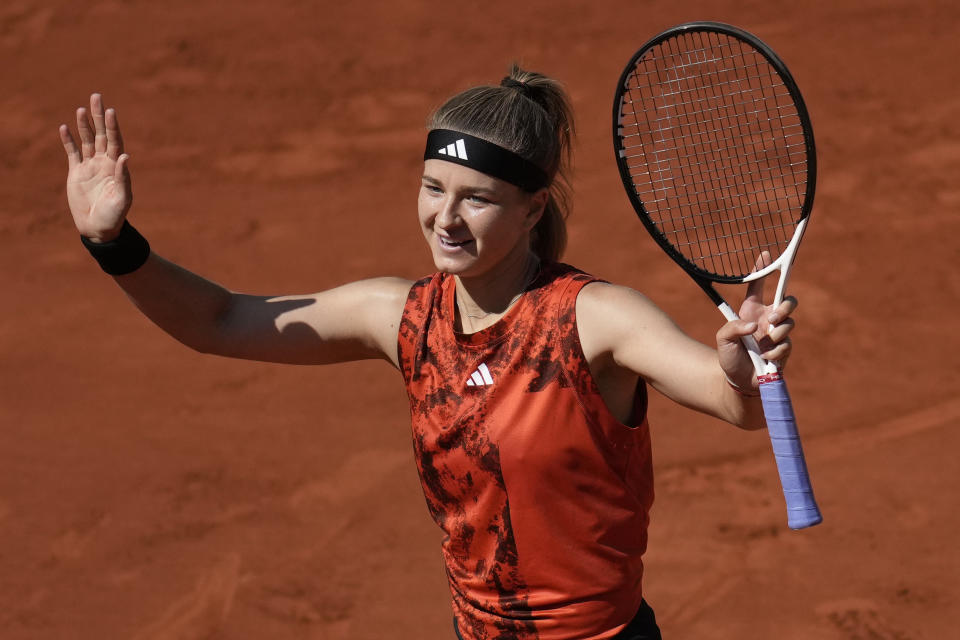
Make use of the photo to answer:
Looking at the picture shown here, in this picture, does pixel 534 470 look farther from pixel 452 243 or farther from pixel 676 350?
pixel 452 243

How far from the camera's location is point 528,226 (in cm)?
285

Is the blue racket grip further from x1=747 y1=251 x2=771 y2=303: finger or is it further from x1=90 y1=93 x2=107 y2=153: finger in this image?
x1=90 y1=93 x2=107 y2=153: finger

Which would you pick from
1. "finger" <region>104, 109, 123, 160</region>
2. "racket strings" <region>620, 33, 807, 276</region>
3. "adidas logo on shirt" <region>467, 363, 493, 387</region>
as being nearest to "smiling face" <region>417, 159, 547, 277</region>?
"adidas logo on shirt" <region>467, 363, 493, 387</region>

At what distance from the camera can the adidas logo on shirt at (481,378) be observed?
271 centimetres

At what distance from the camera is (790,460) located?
8.48ft

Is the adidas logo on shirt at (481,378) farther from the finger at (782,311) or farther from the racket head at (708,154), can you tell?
the finger at (782,311)

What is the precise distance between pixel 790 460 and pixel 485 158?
3.15 feet

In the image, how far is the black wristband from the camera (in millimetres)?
2910

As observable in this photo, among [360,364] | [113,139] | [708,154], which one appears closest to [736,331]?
[113,139]

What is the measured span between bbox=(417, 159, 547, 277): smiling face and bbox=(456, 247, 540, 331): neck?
49 mm

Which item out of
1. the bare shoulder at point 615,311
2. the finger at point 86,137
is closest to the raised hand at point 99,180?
the finger at point 86,137

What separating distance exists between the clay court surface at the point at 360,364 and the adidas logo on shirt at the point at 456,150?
232 cm

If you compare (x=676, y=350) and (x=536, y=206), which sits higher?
(x=536, y=206)

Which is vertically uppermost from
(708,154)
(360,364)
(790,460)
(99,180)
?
(99,180)
